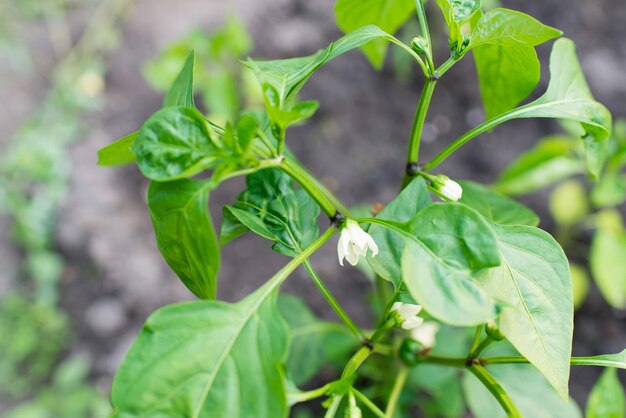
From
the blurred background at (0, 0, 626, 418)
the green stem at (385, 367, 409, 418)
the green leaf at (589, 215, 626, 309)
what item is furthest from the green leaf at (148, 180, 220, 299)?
the green leaf at (589, 215, 626, 309)

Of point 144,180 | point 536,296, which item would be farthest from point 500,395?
point 144,180

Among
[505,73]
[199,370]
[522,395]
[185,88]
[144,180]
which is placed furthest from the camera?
[144,180]

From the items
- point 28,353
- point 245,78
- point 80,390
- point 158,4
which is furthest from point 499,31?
point 158,4

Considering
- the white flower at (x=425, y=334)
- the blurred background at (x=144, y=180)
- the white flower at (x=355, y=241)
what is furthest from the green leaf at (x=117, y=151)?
the blurred background at (x=144, y=180)

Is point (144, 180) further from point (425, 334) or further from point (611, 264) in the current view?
point (611, 264)

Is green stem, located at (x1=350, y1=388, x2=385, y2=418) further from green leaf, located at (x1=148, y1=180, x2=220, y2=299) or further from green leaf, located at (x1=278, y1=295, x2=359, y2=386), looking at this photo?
green leaf, located at (x1=278, y1=295, x2=359, y2=386)

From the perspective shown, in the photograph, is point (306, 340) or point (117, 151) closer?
point (117, 151)
